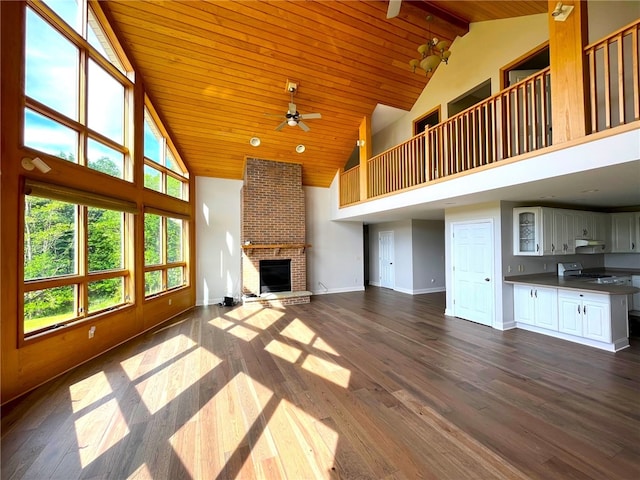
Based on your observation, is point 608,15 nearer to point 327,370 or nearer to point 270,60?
point 270,60

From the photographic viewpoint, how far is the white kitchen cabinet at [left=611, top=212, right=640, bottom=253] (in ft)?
17.2

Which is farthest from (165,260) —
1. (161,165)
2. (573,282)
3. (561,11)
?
(573,282)

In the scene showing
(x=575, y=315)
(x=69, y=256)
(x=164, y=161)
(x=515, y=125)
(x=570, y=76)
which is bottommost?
(x=575, y=315)

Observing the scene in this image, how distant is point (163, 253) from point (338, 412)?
4973 mm

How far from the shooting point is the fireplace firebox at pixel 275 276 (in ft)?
23.7

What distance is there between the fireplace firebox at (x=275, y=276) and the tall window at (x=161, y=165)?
2.73 metres

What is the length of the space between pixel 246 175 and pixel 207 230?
6.00 feet

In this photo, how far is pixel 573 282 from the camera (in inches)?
169

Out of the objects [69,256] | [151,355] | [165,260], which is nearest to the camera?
[69,256]

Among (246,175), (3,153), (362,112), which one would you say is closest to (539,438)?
(3,153)

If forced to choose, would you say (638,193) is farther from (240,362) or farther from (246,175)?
(246,175)

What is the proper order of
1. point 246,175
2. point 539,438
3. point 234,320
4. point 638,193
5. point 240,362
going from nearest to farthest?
point 539,438 < point 240,362 < point 638,193 < point 234,320 < point 246,175

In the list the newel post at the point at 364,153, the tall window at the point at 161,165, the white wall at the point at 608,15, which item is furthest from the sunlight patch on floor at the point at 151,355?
the white wall at the point at 608,15

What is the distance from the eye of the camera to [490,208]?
477cm
